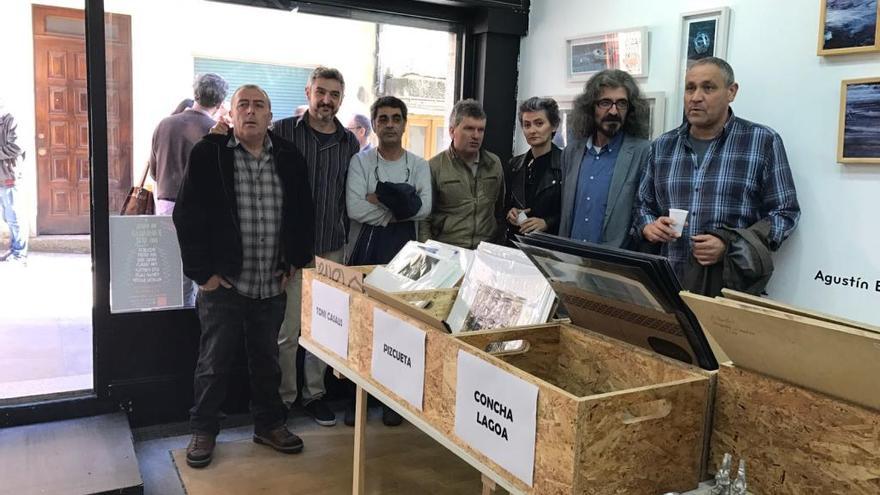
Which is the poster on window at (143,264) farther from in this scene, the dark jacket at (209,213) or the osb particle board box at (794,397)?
the osb particle board box at (794,397)

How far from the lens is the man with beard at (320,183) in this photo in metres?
3.07

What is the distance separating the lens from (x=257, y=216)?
283 centimetres

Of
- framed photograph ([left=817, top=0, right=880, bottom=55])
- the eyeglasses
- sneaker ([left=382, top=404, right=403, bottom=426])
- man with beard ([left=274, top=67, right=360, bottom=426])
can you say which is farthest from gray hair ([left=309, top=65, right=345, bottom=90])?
framed photograph ([left=817, top=0, right=880, bottom=55])

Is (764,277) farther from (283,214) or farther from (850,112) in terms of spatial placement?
(283,214)

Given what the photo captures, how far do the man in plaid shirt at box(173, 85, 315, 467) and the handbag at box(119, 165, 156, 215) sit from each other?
381 millimetres

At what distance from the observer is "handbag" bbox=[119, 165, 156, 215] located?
3.01 meters

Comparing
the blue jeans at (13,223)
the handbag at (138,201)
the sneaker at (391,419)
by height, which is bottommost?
the sneaker at (391,419)

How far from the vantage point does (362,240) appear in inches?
122

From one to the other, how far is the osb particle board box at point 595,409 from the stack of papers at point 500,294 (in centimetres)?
10

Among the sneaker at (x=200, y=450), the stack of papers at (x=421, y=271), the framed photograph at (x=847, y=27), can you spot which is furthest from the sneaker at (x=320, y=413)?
the framed photograph at (x=847, y=27)

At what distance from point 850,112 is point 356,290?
160cm

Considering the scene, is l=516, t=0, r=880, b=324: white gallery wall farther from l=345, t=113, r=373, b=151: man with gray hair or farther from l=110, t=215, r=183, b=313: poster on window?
l=110, t=215, r=183, b=313: poster on window

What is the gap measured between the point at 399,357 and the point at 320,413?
176cm

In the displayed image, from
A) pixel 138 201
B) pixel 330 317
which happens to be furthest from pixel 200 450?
pixel 330 317
